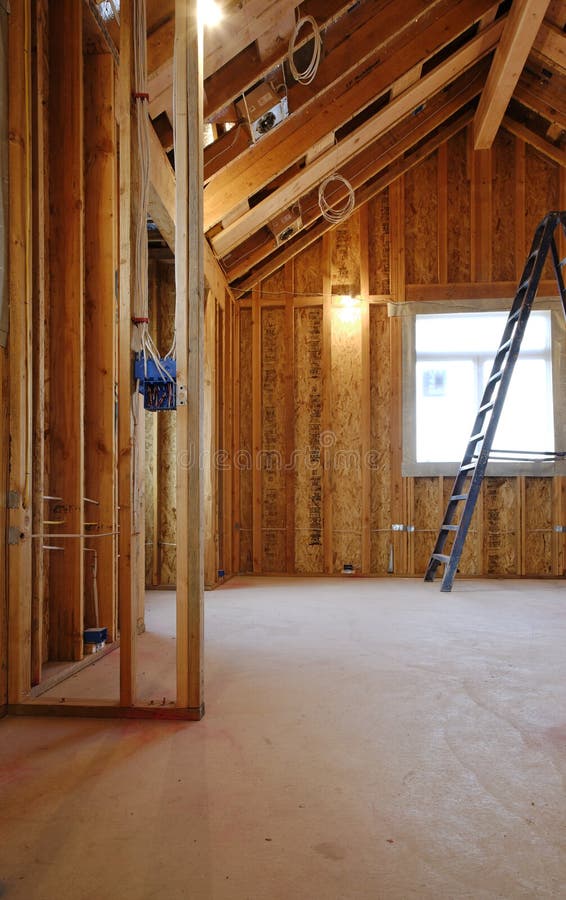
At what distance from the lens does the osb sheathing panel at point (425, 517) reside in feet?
21.2

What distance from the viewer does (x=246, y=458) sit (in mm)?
6691

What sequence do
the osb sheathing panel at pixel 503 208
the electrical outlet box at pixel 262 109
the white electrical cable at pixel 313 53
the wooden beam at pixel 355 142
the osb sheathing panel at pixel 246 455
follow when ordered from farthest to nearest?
the osb sheathing panel at pixel 246 455 < the osb sheathing panel at pixel 503 208 < the wooden beam at pixel 355 142 < the electrical outlet box at pixel 262 109 < the white electrical cable at pixel 313 53

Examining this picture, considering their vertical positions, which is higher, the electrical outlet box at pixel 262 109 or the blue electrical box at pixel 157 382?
the electrical outlet box at pixel 262 109

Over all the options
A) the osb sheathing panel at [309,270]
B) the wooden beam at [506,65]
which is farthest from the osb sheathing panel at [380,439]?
the wooden beam at [506,65]

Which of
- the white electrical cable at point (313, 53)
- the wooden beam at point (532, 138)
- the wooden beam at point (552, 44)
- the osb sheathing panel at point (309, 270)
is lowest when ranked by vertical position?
the osb sheathing panel at point (309, 270)

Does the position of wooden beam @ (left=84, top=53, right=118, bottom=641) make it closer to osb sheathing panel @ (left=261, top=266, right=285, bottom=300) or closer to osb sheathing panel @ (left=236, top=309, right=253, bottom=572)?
osb sheathing panel @ (left=236, top=309, right=253, bottom=572)

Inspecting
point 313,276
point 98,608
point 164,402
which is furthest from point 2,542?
point 313,276

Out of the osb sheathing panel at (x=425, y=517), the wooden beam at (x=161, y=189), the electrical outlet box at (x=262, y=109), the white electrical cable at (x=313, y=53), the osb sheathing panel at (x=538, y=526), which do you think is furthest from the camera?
the osb sheathing panel at (x=425, y=517)

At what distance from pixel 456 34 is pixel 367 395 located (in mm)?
3042

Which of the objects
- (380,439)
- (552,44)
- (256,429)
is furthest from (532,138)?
(256,429)

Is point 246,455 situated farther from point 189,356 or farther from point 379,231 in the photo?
point 189,356

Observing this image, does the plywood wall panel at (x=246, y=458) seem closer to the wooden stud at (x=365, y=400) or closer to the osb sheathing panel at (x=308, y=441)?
the osb sheathing panel at (x=308, y=441)

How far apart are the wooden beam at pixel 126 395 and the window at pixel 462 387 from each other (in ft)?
14.5

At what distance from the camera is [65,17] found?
10.2 feet
